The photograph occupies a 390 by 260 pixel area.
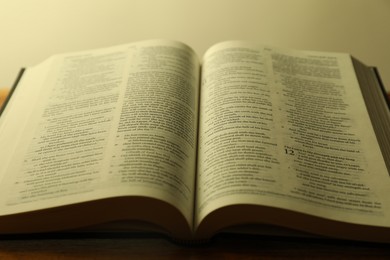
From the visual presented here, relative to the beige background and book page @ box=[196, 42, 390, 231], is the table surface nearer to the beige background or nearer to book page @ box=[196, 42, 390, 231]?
the beige background

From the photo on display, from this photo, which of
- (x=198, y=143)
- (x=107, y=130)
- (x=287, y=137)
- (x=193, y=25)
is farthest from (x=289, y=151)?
(x=193, y=25)

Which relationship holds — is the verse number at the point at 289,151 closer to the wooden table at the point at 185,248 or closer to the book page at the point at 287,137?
the book page at the point at 287,137

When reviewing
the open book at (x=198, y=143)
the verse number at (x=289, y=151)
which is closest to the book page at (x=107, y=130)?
the open book at (x=198, y=143)

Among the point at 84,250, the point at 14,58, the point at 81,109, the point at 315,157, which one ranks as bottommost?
the point at 84,250

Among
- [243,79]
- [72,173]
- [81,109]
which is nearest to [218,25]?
[243,79]

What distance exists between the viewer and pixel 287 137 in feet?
1.93

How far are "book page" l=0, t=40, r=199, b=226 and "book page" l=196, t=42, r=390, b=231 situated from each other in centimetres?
4

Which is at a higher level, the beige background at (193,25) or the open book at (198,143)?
the beige background at (193,25)

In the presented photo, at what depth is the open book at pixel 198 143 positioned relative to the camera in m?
0.51

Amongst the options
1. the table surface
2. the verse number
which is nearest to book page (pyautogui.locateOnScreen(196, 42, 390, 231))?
the verse number

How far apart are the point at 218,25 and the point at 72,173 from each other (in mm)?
521

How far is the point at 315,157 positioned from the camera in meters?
0.57

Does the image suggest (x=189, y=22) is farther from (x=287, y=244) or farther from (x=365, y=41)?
(x=287, y=244)

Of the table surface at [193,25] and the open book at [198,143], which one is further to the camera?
the table surface at [193,25]
